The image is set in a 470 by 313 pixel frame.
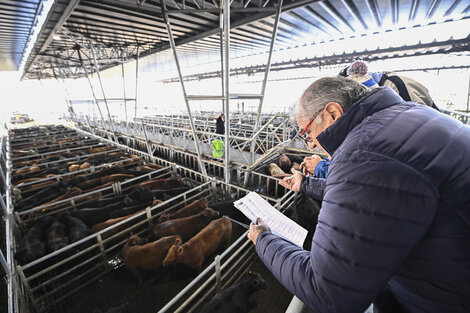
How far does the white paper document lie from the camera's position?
190 centimetres

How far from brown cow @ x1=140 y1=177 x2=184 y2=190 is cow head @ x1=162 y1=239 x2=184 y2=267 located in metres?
3.07

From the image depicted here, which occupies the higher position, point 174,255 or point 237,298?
point 174,255

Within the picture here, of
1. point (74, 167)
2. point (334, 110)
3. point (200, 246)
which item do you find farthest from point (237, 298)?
point (74, 167)

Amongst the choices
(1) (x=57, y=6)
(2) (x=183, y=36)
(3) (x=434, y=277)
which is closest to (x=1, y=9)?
(1) (x=57, y=6)

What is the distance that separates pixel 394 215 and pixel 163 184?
628 cm

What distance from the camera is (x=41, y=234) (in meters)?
4.09

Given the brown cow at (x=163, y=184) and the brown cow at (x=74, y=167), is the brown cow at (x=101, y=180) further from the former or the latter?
the brown cow at (x=74, y=167)

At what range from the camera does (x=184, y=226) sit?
4137mm

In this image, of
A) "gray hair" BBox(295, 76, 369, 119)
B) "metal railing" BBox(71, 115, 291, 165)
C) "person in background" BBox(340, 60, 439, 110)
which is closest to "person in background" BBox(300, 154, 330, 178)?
"person in background" BBox(340, 60, 439, 110)

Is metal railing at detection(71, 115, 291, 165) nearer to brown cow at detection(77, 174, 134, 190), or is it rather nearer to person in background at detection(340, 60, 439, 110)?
brown cow at detection(77, 174, 134, 190)

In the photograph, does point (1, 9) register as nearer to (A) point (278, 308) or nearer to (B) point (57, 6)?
(B) point (57, 6)

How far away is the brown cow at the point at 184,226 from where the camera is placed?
3.96m

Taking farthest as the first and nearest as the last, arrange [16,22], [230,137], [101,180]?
[101,180]
[16,22]
[230,137]

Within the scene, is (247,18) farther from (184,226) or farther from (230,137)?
(184,226)
